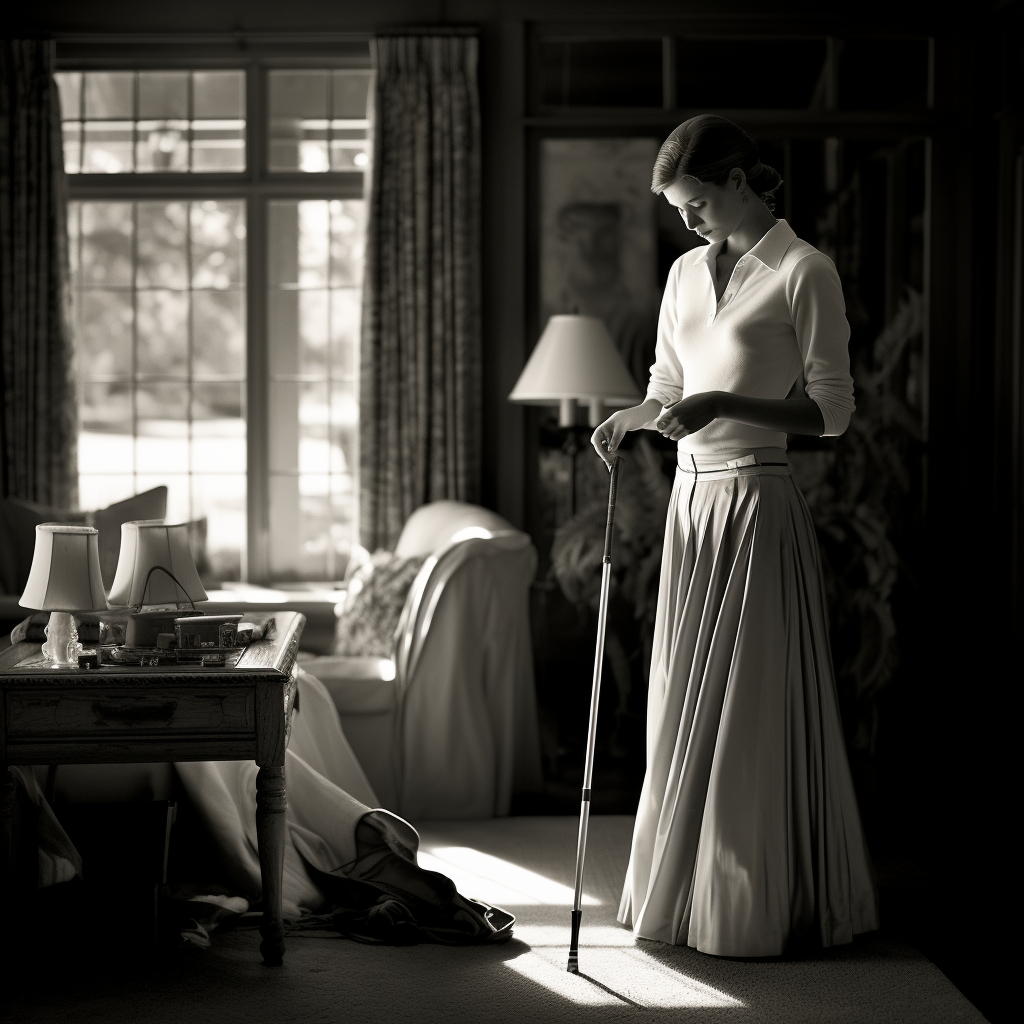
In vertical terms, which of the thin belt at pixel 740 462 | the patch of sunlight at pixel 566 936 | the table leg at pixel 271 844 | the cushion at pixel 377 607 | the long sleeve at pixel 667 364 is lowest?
the patch of sunlight at pixel 566 936

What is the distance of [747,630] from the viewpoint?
9.23 ft

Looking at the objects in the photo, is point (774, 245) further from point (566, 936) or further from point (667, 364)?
point (566, 936)

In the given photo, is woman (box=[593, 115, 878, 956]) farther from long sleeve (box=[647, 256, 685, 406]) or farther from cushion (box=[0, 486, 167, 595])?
cushion (box=[0, 486, 167, 595])

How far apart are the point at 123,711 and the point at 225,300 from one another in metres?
3.14

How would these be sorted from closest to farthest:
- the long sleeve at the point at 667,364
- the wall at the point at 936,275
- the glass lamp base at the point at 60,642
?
the glass lamp base at the point at 60,642 → the long sleeve at the point at 667,364 → the wall at the point at 936,275

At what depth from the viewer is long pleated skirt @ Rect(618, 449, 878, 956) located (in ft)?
9.11

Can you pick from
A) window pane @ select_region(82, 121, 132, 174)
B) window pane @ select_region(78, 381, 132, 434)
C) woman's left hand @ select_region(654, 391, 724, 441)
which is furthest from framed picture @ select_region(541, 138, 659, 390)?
woman's left hand @ select_region(654, 391, 724, 441)

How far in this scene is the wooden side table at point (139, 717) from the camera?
8.27 feet

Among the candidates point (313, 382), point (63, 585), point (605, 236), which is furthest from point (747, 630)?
point (313, 382)

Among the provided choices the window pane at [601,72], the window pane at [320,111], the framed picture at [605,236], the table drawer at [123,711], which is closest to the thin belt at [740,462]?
the table drawer at [123,711]

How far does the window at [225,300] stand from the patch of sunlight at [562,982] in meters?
2.80

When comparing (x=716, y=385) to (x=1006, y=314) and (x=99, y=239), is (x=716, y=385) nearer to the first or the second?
(x=1006, y=314)

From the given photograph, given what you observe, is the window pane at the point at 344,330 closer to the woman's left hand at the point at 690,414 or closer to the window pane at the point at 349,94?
the window pane at the point at 349,94

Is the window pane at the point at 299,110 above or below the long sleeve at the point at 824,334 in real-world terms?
above
